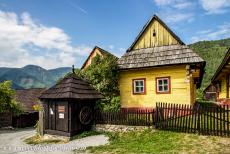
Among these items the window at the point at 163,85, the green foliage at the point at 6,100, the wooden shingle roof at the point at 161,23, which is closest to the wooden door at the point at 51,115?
the window at the point at 163,85

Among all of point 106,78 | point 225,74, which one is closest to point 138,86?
point 106,78

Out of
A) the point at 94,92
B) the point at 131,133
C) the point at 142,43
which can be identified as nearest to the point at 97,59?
the point at 142,43

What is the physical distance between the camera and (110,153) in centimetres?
1091

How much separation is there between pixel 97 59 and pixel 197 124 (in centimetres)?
1087

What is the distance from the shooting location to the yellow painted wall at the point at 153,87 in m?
17.9

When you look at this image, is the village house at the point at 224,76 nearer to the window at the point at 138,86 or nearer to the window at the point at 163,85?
the window at the point at 163,85

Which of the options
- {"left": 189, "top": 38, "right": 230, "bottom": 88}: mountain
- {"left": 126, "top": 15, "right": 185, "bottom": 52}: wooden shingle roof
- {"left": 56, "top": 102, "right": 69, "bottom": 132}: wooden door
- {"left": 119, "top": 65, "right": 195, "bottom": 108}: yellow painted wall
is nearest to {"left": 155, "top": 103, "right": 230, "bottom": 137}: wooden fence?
{"left": 119, "top": 65, "right": 195, "bottom": 108}: yellow painted wall

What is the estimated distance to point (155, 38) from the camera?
19984 millimetres

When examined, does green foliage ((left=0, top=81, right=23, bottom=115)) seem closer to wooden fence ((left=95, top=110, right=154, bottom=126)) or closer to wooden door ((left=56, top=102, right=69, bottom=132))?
wooden door ((left=56, top=102, right=69, bottom=132))

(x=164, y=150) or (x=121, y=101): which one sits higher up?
(x=121, y=101)

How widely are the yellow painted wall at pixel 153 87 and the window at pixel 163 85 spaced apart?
22 centimetres

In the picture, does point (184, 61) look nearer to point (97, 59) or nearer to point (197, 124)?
point (197, 124)

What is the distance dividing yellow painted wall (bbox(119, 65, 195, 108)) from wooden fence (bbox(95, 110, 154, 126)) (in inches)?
136

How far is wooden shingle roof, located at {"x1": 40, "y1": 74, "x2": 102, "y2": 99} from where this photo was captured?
15190mm
